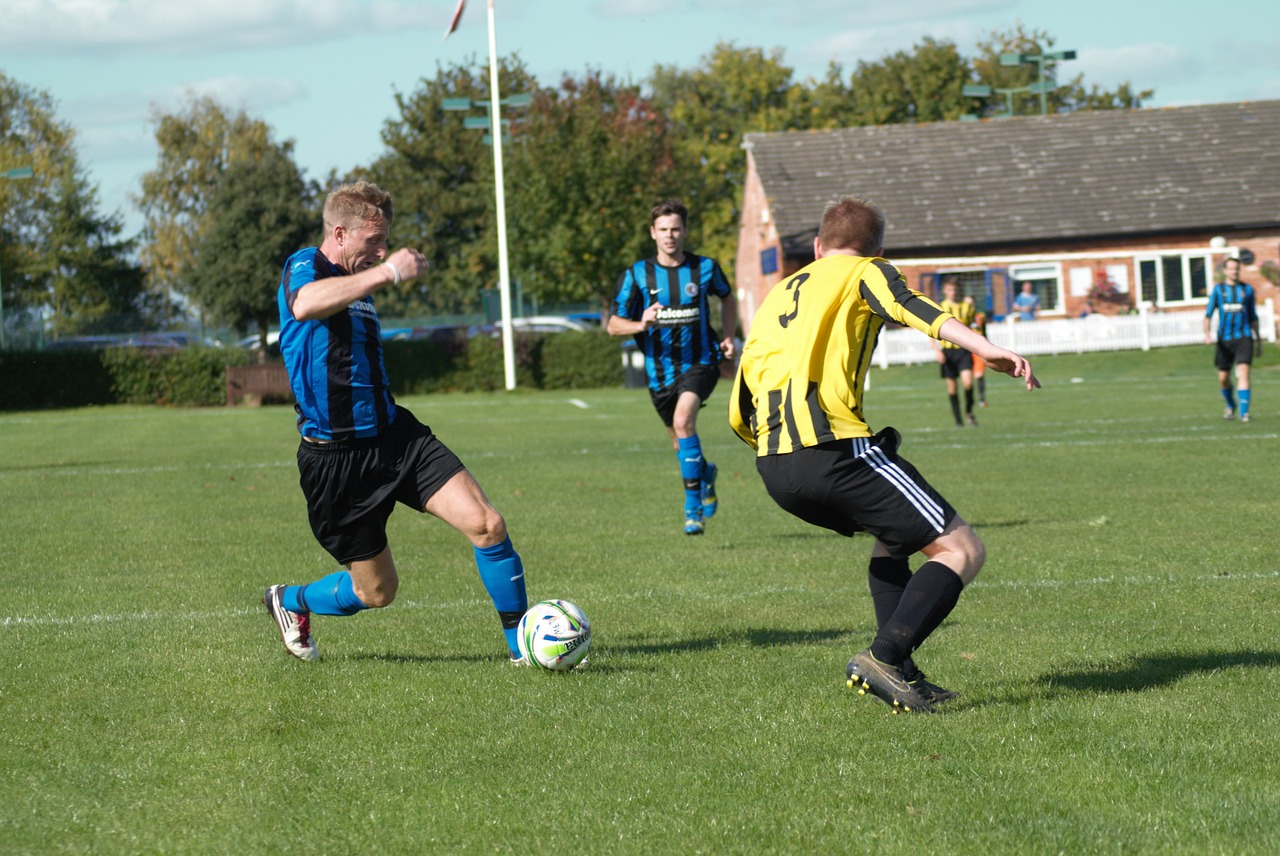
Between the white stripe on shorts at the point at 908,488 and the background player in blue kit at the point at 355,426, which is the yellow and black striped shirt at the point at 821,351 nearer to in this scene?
the white stripe on shorts at the point at 908,488

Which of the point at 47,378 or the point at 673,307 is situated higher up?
the point at 673,307

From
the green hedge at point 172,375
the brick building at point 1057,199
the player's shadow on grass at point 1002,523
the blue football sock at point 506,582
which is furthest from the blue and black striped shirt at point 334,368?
the brick building at point 1057,199

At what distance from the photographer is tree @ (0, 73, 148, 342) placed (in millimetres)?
61219

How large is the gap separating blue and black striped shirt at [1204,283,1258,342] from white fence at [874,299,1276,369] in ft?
63.9

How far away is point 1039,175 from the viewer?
151ft

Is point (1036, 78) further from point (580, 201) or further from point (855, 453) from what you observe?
point (855, 453)

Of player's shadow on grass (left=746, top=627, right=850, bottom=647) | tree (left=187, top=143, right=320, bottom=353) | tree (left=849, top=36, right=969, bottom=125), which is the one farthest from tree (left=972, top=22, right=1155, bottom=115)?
→ player's shadow on grass (left=746, top=627, right=850, bottom=647)

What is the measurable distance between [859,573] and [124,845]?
539 cm

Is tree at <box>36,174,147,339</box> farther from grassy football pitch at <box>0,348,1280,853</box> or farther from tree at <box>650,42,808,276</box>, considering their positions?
grassy football pitch at <box>0,348,1280,853</box>

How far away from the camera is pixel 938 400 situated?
28.1 metres

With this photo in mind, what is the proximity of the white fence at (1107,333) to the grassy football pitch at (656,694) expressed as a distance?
27.4 metres

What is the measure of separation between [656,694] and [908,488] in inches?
50.8

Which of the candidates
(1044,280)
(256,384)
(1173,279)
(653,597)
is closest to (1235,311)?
(653,597)

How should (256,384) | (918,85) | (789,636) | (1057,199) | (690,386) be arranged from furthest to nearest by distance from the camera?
(918,85) < (1057,199) < (256,384) < (690,386) < (789,636)
